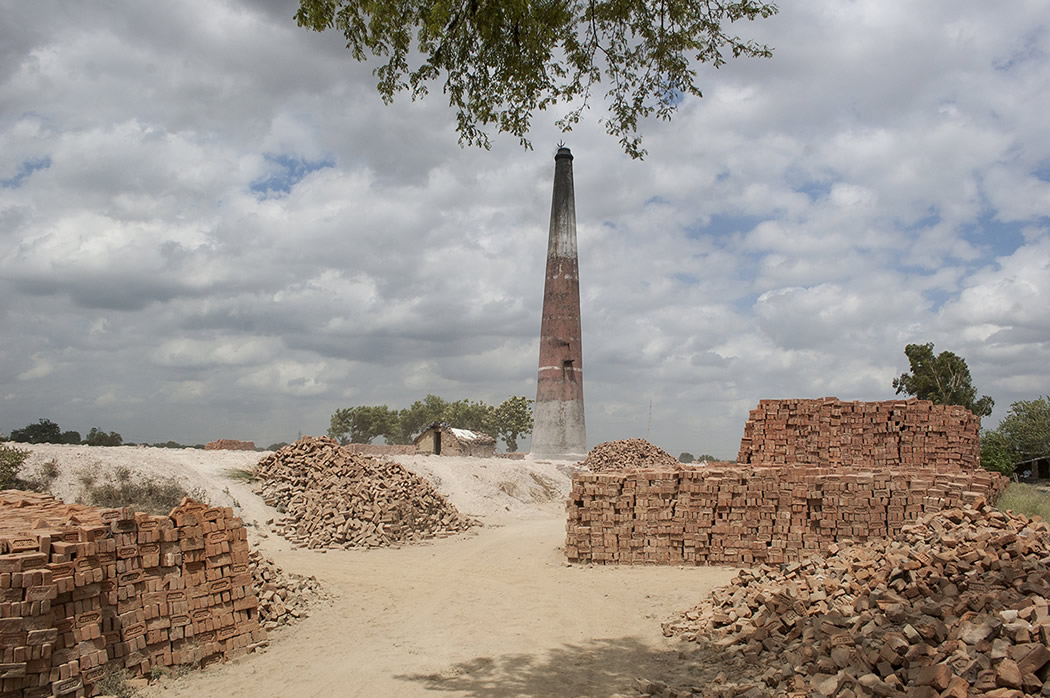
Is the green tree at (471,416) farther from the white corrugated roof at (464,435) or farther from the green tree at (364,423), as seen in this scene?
the white corrugated roof at (464,435)

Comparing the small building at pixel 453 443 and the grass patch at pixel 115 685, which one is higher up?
the small building at pixel 453 443

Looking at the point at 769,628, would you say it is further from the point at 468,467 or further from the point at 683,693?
the point at 468,467

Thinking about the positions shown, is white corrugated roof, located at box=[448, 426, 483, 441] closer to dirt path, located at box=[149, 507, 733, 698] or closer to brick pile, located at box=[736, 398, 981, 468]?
dirt path, located at box=[149, 507, 733, 698]

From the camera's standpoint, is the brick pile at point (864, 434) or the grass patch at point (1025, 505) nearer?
the grass patch at point (1025, 505)

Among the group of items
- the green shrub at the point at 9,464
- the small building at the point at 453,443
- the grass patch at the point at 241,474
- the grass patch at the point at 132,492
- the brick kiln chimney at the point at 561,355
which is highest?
the brick kiln chimney at the point at 561,355

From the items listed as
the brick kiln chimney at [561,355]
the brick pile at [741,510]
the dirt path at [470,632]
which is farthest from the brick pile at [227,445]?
the brick pile at [741,510]

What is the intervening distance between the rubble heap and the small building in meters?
24.9

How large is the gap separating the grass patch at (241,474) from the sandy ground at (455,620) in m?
0.24

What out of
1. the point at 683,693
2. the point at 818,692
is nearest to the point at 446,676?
the point at 683,693

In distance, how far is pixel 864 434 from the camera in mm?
15422

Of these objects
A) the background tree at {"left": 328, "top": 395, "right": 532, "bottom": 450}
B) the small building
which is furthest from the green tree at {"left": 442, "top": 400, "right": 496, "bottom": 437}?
the small building

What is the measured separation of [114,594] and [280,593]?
3182mm

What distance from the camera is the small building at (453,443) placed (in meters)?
36.2

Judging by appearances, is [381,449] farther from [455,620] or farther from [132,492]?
[455,620]
